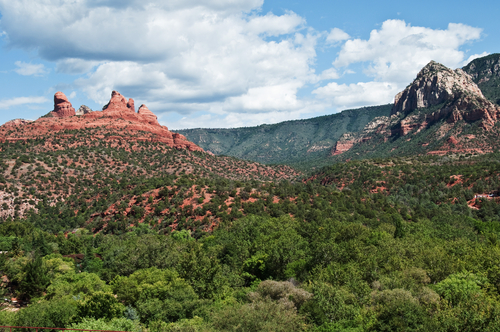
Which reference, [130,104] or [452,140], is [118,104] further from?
[452,140]

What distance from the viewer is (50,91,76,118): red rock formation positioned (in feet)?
476

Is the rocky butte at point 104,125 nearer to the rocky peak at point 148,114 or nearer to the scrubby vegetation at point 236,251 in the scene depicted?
the rocky peak at point 148,114

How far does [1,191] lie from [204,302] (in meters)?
76.1

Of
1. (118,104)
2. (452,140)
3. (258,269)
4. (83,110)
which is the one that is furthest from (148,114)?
(452,140)

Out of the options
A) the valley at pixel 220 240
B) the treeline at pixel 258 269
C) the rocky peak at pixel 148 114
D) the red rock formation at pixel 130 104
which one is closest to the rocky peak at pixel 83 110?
the valley at pixel 220 240

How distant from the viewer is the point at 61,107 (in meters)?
146

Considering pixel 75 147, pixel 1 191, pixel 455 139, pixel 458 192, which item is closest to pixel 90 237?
pixel 1 191

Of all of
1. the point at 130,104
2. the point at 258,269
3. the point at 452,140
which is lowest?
the point at 258,269

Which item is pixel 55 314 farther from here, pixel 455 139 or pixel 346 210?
pixel 455 139

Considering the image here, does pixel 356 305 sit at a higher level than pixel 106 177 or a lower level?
lower

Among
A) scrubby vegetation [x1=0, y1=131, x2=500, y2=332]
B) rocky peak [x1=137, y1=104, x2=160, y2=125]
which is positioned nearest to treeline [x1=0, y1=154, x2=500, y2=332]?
scrubby vegetation [x1=0, y1=131, x2=500, y2=332]

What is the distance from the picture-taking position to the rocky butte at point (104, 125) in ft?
390

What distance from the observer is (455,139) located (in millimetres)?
165500

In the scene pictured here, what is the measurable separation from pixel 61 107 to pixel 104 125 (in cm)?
3057
